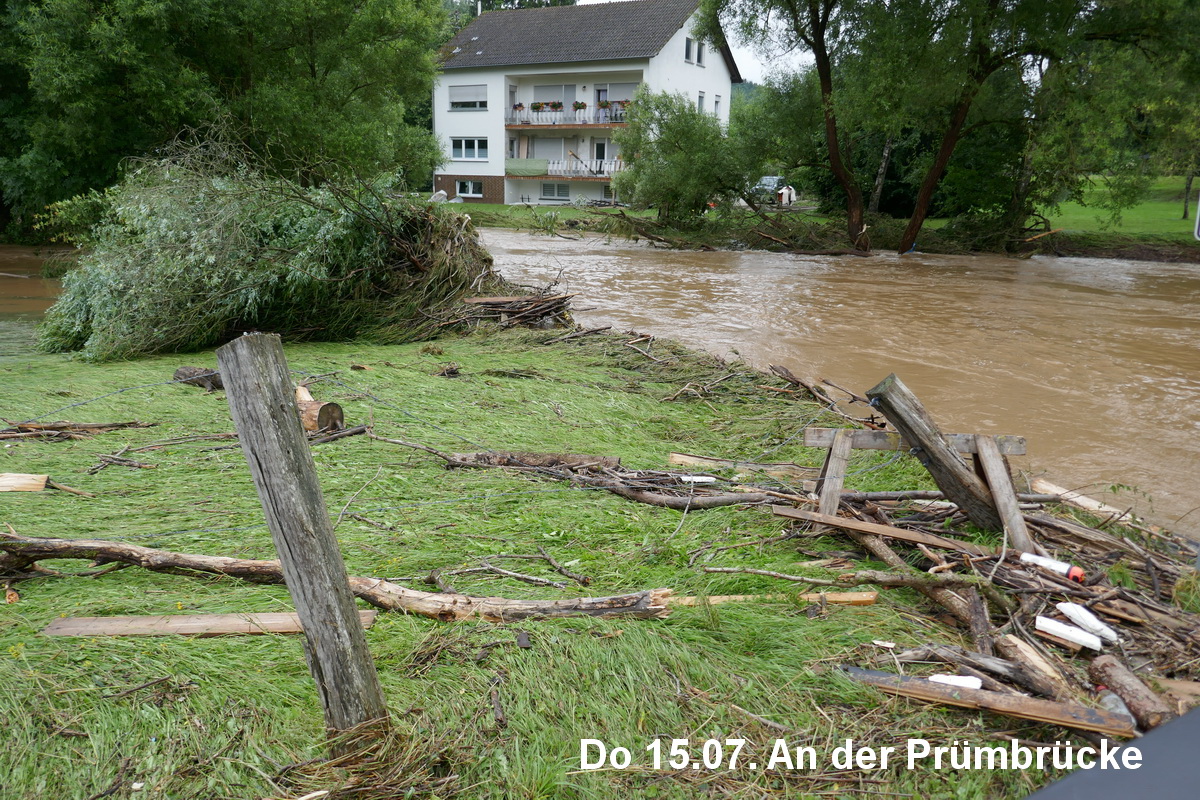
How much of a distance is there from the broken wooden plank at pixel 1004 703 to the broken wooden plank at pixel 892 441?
1550 millimetres

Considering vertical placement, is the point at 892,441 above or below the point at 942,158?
below

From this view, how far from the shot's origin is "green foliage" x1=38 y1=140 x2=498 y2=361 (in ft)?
34.8

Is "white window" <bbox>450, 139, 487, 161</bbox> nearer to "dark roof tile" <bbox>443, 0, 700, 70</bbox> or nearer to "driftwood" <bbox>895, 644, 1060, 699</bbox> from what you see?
"dark roof tile" <bbox>443, 0, 700, 70</bbox>

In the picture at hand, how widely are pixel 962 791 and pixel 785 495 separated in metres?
→ 2.40

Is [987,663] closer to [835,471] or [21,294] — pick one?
[835,471]

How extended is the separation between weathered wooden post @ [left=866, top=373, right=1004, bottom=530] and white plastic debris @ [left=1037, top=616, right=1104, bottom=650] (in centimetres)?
87

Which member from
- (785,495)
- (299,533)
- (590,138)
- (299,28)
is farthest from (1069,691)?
(590,138)

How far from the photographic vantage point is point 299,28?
19.9 m

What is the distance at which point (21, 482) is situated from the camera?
5.54 m

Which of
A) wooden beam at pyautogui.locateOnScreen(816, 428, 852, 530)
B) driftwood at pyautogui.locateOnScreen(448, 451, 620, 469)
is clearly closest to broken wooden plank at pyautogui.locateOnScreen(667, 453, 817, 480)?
driftwood at pyautogui.locateOnScreen(448, 451, 620, 469)

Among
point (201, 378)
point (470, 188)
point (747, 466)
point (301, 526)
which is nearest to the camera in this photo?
point (301, 526)

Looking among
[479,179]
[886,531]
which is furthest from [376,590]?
[479,179]

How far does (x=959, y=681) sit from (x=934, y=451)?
1.49m

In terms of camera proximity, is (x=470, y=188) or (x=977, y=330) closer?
(x=977, y=330)
